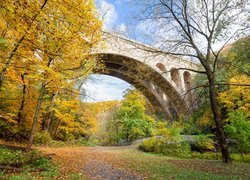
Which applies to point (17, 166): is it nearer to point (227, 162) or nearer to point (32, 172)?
point (32, 172)

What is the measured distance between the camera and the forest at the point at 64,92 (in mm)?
4340

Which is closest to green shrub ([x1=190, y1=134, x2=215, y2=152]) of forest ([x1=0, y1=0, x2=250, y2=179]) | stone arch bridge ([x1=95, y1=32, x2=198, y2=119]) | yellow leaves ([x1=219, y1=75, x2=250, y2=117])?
forest ([x1=0, y1=0, x2=250, y2=179])

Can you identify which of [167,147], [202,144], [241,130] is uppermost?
[241,130]

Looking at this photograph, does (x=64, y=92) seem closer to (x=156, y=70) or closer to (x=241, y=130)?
(x=241, y=130)

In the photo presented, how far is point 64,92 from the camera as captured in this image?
10336mm

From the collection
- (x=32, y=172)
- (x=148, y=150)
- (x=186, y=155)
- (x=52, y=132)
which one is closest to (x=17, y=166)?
(x=32, y=172)

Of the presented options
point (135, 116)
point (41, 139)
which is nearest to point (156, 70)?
point (135, 116)

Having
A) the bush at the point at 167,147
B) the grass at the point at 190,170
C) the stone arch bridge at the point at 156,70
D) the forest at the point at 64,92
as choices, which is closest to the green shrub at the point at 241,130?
→ the forest at the point at 64,92

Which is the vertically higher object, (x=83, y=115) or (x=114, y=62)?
(x=114, y=62)

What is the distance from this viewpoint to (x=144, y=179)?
4.68 m

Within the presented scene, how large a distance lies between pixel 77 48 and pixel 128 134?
17.2 m

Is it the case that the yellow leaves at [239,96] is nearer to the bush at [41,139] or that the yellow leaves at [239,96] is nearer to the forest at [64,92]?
the forest at [64,92]

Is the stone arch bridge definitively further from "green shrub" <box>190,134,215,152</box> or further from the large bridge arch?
"green shrub" <box>190,134,215,152</box>

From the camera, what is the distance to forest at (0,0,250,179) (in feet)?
14.2
